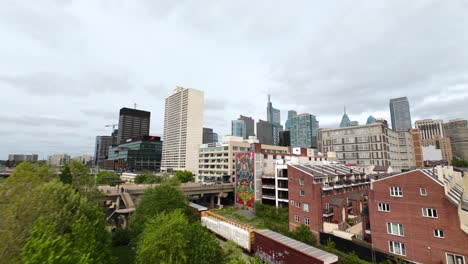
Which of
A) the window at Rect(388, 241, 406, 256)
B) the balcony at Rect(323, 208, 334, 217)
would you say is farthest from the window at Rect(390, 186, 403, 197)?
the balcony at Rect(323, 208, 334, 217)

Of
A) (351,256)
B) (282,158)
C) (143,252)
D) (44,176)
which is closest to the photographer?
(143,252)

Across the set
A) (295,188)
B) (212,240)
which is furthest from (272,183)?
(212,240)

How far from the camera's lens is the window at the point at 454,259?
92.2ft

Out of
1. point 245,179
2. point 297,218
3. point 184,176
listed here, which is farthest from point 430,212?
point 184,176

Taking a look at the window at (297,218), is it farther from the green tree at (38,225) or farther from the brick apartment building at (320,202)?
the green tree at (38,225)

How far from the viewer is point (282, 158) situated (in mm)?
84125

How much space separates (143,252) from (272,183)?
56.3m

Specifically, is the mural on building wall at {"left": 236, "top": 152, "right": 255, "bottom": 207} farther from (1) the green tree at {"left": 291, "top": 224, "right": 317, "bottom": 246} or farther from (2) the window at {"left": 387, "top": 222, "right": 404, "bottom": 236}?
(2) the window at {"left": 387, "top": 222, "right": 404, "bottom": 236}

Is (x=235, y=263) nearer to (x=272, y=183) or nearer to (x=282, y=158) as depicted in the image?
(x=272, y=183)

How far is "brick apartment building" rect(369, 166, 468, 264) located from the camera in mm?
29125

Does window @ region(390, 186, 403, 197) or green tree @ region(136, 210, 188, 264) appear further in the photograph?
window @ region(390, 186, 403, 197)

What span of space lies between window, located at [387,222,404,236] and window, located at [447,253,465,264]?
5353 mm

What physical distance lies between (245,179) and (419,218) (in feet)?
170

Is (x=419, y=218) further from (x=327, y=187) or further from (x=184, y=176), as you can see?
(x=184, y=176)
